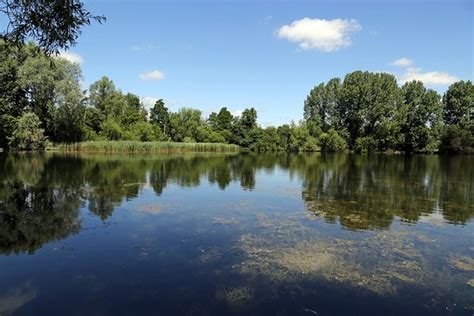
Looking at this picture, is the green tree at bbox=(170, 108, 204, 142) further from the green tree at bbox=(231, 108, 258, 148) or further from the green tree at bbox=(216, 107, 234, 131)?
the green tree at bbox=(231, 108, 258, 148)

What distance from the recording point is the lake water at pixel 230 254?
6.68 meters

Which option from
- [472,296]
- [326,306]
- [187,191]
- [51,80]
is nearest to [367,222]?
[472,296]

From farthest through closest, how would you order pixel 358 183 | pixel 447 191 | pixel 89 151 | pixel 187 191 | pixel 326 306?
pixel 89 151
pixel 358 183
pixel 447 191
pixel 187 191
pixel 326 306

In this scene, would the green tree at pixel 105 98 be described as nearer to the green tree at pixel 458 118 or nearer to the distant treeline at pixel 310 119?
the distant treeline at pixel 310 119

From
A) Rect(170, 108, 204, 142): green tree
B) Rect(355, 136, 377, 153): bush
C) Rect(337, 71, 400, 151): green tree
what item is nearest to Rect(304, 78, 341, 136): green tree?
Rect(337, 71, 400, 151): green tree

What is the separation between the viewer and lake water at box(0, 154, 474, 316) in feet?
21.9

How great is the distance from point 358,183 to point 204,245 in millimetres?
17940

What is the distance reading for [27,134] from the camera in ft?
173

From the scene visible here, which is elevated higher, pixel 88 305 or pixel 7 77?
pixel 7 77

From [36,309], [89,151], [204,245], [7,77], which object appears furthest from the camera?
[89,151]

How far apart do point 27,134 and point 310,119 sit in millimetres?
71153

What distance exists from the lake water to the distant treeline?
45441 millimetres

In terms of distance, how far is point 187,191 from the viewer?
20203 millimetres

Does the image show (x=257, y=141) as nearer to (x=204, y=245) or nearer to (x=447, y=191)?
(x=447, y=191)
